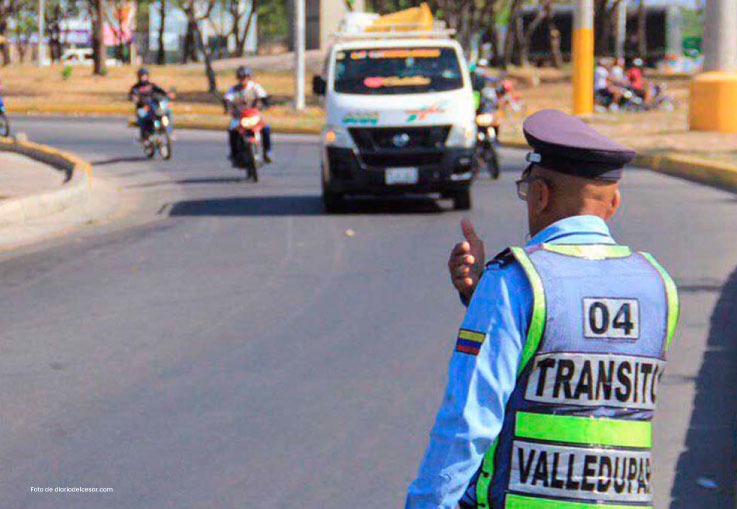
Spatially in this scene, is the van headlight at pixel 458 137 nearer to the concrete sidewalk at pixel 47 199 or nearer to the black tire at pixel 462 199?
the black tire at pixel 462 199

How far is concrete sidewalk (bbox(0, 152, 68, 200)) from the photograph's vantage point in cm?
1933

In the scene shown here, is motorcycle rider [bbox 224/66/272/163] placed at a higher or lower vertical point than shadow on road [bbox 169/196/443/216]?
higher

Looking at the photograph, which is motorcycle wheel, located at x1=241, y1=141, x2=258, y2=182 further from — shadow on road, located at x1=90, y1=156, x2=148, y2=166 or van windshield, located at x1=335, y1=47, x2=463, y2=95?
shadow on road, located at x1=90, y1=156, x2=148, y2=166

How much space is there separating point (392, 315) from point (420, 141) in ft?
22.8

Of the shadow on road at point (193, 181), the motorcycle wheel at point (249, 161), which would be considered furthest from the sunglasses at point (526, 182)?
the shadow on road at point (193, 181)

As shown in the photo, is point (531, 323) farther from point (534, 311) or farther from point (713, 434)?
point (713, 434)

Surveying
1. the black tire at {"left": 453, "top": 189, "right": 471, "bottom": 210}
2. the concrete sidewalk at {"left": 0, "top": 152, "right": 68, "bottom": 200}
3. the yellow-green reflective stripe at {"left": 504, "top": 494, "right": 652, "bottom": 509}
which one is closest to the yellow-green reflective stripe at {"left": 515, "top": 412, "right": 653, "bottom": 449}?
the yellow-green reflective stripe at {"left": 504, "top": 494, "right": 652, "bottom": 509}

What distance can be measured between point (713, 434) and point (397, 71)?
35.9ft

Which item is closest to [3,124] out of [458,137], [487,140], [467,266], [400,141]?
[487,140]

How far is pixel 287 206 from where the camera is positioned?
58.4 feet

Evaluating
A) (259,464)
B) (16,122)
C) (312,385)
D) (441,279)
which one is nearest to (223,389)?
(312,385)

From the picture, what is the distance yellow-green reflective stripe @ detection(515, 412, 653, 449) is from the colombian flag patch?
6.7 inches

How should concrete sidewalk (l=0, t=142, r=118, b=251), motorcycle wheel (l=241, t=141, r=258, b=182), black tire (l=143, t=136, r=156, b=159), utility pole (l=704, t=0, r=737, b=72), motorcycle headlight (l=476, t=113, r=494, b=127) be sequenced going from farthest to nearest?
1. black tire (l=143, t=136, r=156, b=159)
2. utility pole (l=704, t=0, r=737, b=72)
3. motorcycle wheel (l=241, t=141, r=258, b=182)
4. motorcycle headlight (l=476, t=113, r=494, b=127)
5. concrete sidewalk (l=0, t=142, r=118, b=251)

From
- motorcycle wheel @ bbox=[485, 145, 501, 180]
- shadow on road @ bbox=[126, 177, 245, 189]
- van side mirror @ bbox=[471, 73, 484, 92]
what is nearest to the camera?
van side mirror @ bbox=[471, 73, 484, 92]
